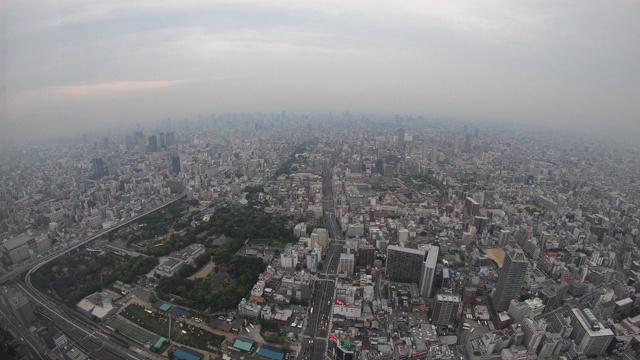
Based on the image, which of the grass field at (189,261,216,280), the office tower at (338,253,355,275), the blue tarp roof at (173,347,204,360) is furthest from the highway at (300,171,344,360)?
the grass field at (189,261,216,280)

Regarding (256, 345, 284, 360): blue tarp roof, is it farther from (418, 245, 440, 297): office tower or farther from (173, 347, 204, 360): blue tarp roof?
(418, 245, 440, 297): office tower

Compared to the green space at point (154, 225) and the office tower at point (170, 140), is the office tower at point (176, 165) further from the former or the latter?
the office tower at point (170, 140)

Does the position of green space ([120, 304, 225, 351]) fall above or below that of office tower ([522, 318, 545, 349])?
below

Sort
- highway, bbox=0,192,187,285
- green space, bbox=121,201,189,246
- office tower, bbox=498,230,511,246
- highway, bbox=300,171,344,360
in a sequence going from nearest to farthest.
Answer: highway, bbox=300,171,344,360, highway, bbox=0,192,187,285, green space, bbox=121,201,189,246, office tower, bbox=498,230,511,246

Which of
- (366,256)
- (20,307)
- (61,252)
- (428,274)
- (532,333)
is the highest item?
(20,307)

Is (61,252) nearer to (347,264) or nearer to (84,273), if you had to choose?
(84,273)

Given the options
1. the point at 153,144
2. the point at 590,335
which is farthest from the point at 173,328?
the point at 153,144
